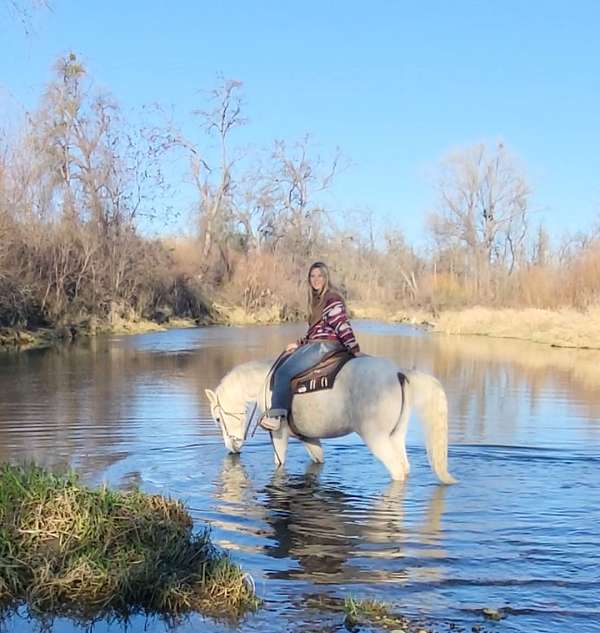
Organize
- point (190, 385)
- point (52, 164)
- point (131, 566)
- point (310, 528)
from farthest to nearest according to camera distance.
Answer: point (52, 164)
point (190, 385)
point (310, 528)
point (131, 566)

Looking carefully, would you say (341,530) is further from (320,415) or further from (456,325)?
(456,325)

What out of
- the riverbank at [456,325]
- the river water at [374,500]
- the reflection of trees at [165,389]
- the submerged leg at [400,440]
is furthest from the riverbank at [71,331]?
the submerged leg at [400,440]

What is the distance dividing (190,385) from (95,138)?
86.0ft

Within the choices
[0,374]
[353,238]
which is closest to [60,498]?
[0,374]

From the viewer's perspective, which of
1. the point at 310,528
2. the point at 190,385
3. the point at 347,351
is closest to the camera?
the point at 310,528

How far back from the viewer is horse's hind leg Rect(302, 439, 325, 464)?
310 inches

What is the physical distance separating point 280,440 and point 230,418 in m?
0.77

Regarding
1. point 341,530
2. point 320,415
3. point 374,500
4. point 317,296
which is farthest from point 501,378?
point 341,530

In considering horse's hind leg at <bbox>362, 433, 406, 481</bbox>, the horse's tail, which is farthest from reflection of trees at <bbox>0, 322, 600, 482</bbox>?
the horse's tail

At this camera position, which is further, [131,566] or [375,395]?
[375,395]

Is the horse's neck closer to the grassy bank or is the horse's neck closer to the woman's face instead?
the woman's face

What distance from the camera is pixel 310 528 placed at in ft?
18.9

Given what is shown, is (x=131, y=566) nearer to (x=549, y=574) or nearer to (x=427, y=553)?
(x=427, y=553)

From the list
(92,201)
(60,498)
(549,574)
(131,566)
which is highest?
(92,201)
